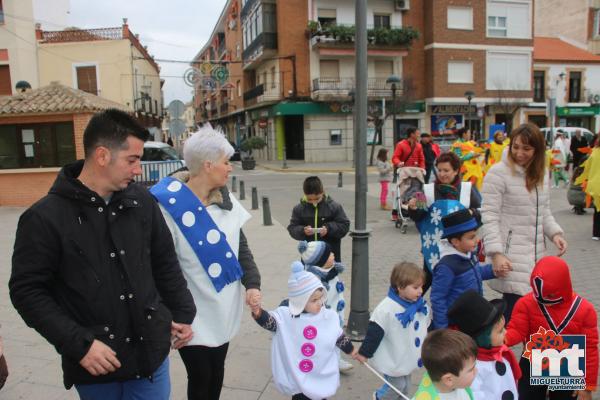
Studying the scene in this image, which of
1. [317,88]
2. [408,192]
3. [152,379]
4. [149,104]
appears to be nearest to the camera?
[152,379]

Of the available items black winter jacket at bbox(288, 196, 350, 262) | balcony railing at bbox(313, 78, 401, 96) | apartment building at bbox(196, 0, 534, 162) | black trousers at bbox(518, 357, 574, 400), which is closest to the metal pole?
black winter jacket at bbox(288, 196, 350, 262)

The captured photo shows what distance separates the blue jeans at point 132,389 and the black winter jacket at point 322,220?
2.32 meters

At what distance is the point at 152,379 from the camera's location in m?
2.29

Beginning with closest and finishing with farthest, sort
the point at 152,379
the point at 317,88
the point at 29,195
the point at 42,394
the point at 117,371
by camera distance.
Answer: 1. the point at 117,371
2. the point at 152,379
3. the point at 42,394
4. the point at 29,195
5. the point at 317,88

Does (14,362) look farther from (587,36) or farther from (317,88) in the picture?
(587,36)

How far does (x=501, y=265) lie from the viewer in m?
3.42

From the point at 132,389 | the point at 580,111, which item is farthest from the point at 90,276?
the point at 580,111

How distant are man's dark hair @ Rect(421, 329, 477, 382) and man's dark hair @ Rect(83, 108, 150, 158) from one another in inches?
67.1

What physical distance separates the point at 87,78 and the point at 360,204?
95.5 feet

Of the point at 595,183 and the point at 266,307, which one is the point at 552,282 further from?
the point at 595,183

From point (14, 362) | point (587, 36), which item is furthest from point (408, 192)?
point (587, 36)

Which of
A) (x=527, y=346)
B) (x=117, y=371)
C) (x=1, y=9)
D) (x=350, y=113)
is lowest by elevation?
(x=527, y=346)

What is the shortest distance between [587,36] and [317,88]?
2557 cm

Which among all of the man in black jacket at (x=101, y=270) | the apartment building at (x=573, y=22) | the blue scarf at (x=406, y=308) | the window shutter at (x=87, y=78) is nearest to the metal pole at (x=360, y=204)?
the blue scarf at (x=406, y=308)
